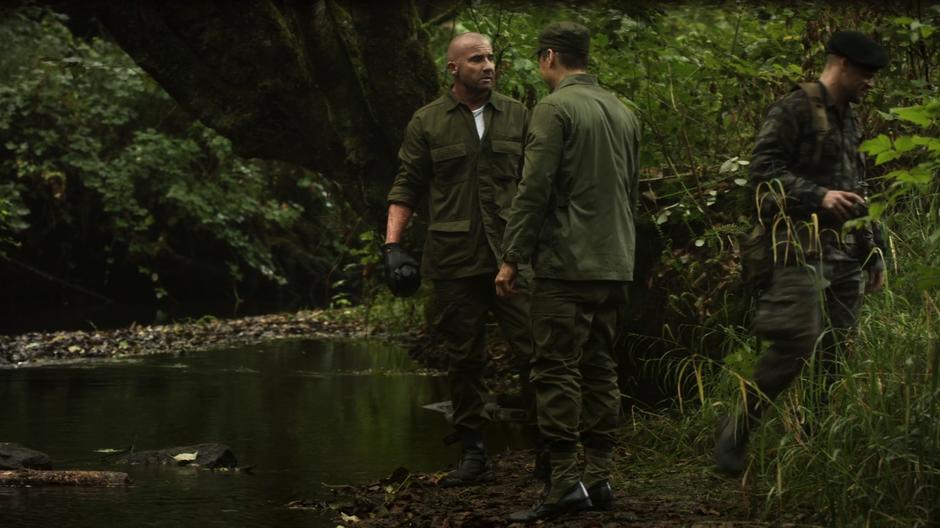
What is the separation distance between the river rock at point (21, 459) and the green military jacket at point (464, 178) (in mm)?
2231

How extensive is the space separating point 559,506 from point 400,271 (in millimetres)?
1970

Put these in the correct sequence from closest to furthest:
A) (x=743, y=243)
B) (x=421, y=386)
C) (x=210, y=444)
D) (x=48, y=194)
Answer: (x=743, y=243), (x=210, y=444), (x=421, y=386), (x=48, y=194)

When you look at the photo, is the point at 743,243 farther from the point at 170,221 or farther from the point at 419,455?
the point at 170,221

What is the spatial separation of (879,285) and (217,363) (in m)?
9.56

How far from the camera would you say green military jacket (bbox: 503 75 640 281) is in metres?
6.26

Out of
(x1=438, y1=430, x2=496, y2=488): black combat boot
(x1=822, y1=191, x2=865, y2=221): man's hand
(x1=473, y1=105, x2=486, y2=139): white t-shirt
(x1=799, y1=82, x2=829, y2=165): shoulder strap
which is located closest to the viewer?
(x1=822, y1=191, x2=865, y2=221): man's hand

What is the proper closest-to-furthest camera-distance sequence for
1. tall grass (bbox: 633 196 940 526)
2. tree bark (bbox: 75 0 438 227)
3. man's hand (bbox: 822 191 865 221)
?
tall grass (bbox: 633 196 940 526), man's hand (bbox: 822 191 865 221), tree bark (bbox: 75 0 438 227)

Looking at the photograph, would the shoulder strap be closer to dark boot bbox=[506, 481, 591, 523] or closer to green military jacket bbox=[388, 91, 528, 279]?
dark boot bbox=[506, 481, 591, 523]

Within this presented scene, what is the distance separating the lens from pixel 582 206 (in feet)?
20.8

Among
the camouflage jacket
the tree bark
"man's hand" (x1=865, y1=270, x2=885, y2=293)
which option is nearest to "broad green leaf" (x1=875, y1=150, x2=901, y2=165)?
the camouflage jacket

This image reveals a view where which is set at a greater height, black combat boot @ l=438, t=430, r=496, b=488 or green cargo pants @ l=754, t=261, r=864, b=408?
green cargo pants @ l=754, t=261, r=864, b=408

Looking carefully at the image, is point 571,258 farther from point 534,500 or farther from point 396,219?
point 396,219

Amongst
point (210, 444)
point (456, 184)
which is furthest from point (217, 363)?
point (456, 184)

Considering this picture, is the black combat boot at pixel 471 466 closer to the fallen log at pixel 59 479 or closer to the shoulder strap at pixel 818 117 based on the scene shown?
the fallen log at pixel 59 479
